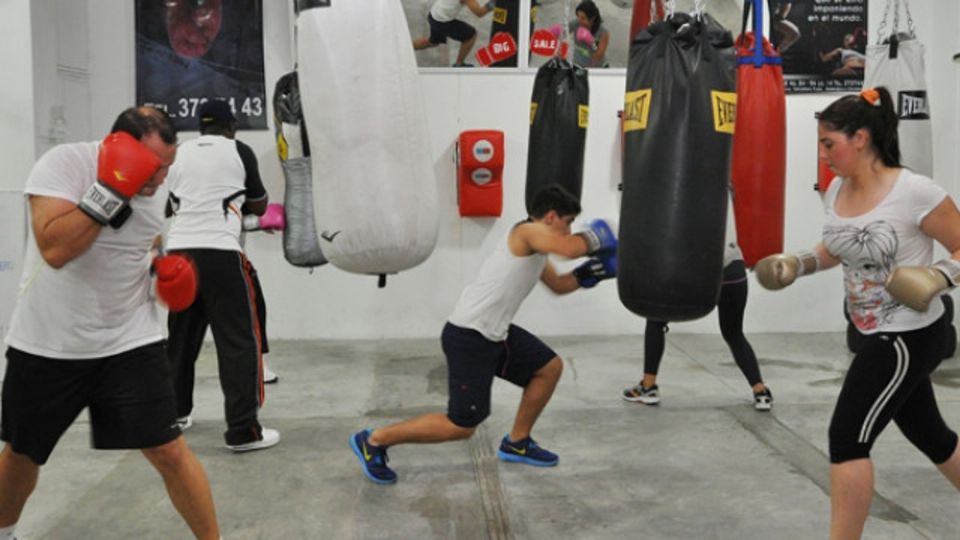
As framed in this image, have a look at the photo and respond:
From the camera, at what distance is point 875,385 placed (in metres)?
2.29

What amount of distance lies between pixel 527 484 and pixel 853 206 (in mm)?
1573

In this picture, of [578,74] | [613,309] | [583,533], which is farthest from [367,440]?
[613,309]

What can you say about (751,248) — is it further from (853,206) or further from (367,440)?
(367,440)

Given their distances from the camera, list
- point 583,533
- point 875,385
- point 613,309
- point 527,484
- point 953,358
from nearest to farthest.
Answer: point 875,385 → point 583,533 → point 527,484 → point 953,358 → point 613,309

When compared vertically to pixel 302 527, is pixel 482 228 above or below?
above

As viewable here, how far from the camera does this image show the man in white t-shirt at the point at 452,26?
630 centimetres

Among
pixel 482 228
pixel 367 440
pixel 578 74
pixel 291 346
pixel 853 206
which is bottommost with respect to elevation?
pixel 291 346

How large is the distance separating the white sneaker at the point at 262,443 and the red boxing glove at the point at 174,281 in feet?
4.88

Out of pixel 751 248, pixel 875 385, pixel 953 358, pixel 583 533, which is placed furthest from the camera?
pixel 953 358

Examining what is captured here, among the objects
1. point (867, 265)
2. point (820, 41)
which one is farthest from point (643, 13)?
point (820, 41)

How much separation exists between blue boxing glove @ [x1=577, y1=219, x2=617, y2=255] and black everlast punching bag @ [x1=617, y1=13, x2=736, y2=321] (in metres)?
0.46

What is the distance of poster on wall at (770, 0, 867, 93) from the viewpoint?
6.61 meters

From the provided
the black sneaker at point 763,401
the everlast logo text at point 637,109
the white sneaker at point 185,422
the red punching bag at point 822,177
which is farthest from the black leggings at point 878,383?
the red punching bag at point 822,177

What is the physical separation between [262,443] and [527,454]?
114cm
